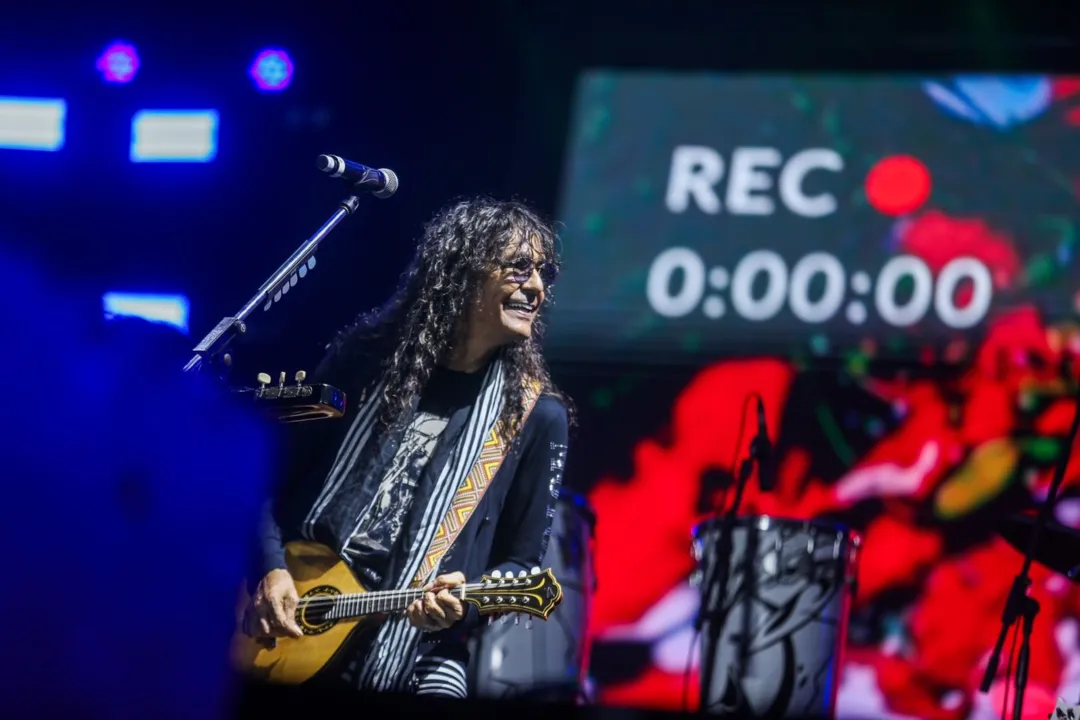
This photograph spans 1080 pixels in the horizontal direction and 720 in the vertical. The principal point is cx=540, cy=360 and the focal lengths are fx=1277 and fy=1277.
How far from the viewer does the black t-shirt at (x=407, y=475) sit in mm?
3207

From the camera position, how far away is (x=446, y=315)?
3.50m

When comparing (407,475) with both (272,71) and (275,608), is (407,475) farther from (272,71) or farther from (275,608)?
(272,71)

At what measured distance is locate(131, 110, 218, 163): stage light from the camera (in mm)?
4789

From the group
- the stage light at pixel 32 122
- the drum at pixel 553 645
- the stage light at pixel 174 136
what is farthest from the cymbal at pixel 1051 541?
the stage light at pixel 32 122

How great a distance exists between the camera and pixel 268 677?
A: 320cm

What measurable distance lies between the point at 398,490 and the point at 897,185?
7.08ft

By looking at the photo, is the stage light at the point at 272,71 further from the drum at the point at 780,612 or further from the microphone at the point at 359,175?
the drum at the point at 780,612

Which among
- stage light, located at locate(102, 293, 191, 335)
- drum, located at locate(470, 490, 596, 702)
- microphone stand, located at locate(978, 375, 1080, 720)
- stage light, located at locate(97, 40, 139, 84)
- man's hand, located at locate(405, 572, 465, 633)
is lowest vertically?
drum, located at locate(470, 490, 596, 702)

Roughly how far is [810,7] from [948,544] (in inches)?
74.3

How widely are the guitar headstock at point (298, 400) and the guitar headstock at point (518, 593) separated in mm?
538

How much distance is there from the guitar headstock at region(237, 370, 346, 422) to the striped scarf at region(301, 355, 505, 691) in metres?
0.32

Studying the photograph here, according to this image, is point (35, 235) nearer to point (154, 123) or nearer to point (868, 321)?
point (154, 123)

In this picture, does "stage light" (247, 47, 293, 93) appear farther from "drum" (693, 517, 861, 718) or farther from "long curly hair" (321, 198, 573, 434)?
"drum" (693, 517, 861, 718)

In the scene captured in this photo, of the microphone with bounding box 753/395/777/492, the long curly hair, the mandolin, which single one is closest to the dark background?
the long curly hair
